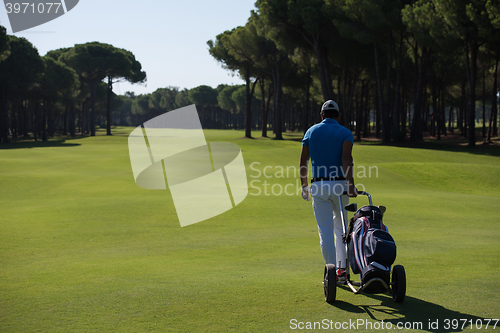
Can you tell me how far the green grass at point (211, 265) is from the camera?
14.3ft

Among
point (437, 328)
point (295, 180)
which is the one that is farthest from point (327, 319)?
point (295, 180)

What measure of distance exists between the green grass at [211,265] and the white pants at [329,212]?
48 cm

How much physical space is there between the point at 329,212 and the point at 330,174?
488 mm

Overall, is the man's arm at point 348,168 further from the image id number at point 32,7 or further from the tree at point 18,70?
the tree at point 18,70

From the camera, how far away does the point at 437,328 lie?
12.8ft

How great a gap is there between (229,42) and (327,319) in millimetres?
55965

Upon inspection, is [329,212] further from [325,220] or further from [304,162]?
[304,162]

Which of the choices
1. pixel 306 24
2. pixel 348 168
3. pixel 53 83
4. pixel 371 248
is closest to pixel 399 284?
pixel 371 248

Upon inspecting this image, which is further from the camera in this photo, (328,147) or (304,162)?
(304,162)

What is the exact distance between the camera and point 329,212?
5.29 m

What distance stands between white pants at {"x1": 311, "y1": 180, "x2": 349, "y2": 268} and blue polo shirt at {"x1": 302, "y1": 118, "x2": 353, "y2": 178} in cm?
15

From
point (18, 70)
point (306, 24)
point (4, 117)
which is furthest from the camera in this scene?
point (18, 70)

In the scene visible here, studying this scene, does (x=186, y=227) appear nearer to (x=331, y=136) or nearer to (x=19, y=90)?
(x=331, y=136)
